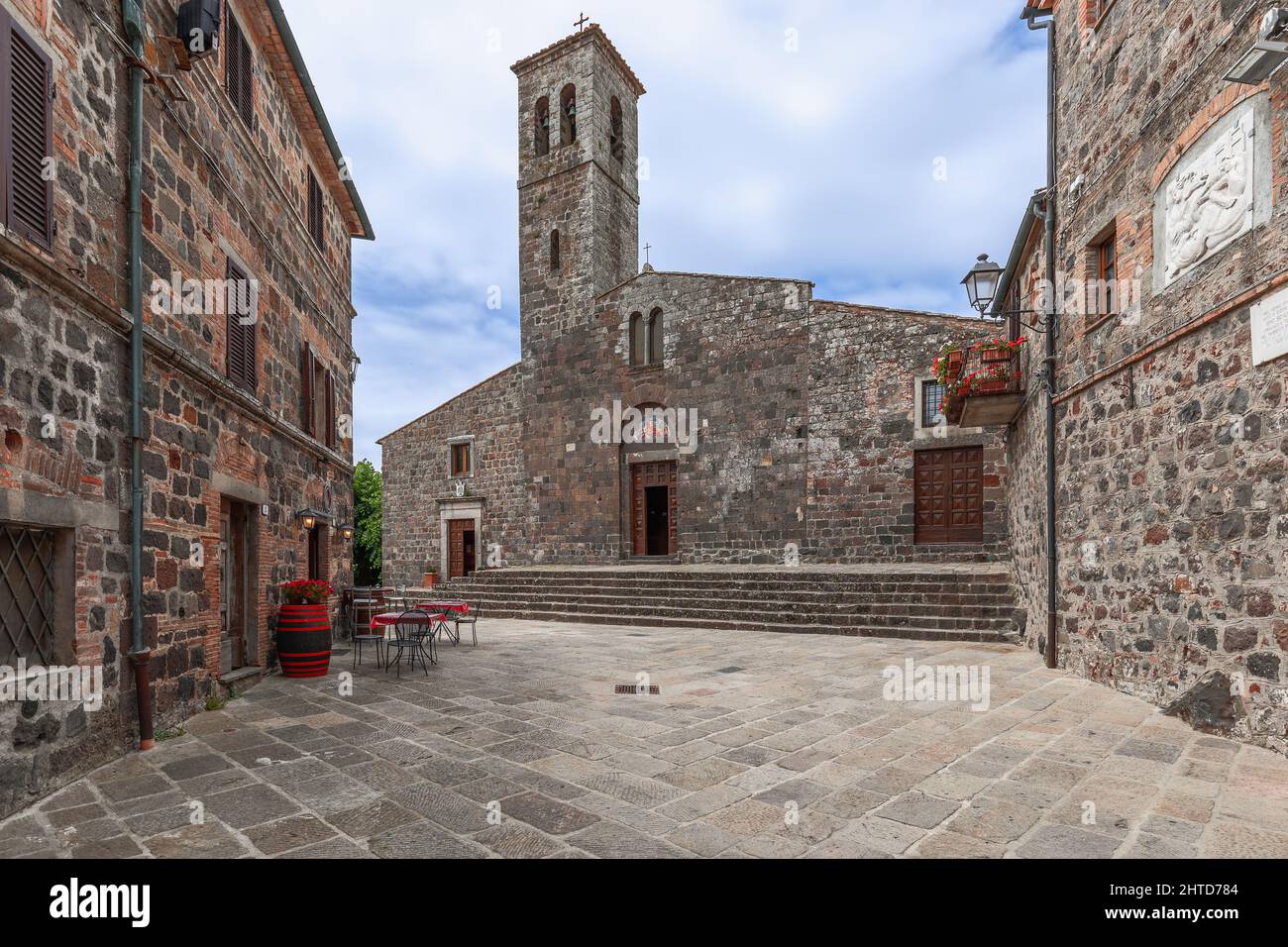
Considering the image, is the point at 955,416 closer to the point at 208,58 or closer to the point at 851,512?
the point at 851,512

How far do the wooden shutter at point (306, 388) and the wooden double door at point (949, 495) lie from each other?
11.6 metres

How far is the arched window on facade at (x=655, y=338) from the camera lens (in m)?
18.7

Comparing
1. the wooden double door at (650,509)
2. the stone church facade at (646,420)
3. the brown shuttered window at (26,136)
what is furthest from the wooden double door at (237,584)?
the wooden double door at (650,509)

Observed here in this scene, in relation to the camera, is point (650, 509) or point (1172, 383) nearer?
point (1172, 383)

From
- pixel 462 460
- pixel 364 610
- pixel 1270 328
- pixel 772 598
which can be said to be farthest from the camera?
pixel 462 460

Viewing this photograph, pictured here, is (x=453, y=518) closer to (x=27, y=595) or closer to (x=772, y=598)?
(x=772, y=598)

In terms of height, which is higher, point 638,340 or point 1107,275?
point 638,340

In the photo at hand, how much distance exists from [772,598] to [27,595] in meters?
10.6

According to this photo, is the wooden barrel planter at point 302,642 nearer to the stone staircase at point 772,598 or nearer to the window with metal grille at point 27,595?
the window with metal grille at point 27,595

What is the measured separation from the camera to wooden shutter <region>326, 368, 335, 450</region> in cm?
1076

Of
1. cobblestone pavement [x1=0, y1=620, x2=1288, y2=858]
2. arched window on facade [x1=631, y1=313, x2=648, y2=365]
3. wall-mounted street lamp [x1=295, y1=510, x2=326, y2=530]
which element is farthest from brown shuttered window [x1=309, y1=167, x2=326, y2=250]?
arched window on facade [x1=631, y1=313, x2=648, y2=365]

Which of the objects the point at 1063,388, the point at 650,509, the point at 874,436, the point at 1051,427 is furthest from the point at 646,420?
the point at 1063,388

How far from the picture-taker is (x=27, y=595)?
405cm

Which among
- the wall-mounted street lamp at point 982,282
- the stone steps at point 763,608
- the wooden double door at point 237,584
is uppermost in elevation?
the wall-mounted street lamp at point 982,282
